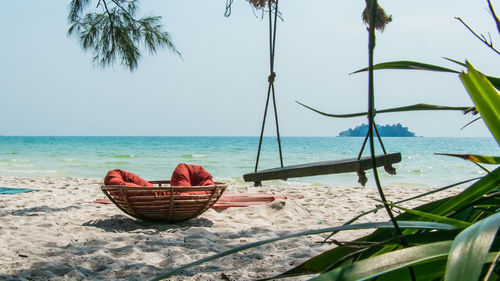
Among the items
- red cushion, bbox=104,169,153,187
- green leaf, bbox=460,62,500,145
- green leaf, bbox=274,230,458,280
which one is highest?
green leaf, bbox=460,62,500,145

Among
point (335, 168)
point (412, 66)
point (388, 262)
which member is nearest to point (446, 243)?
point (388, 262)

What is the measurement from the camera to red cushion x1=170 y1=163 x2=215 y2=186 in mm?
2930

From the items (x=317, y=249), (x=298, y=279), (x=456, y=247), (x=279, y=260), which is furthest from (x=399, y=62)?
(x=317, y=249)

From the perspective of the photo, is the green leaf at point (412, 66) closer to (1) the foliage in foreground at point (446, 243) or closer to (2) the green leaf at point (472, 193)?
(1) the foliage in foreground at point (446, 243)

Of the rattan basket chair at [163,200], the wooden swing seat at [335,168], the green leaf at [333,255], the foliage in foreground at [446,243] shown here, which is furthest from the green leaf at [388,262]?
the rattan basket chair at [163,200]

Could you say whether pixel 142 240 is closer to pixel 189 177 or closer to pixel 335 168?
pixel 189 177

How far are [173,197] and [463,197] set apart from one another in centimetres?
219

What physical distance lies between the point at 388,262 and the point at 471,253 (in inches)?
3.1

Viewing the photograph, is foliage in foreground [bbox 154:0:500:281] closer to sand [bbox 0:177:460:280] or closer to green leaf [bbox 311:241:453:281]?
green leaf [bbox 311:241:453:281]

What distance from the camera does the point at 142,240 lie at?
87.9 inches

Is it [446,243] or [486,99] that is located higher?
[486,99]

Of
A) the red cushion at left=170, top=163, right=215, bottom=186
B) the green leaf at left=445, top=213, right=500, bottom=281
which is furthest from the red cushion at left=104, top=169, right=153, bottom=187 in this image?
the green leaf at left=445, top=213, right=500, bottom=281

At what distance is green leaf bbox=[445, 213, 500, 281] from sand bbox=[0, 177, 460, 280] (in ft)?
2.61

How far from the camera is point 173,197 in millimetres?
2607
